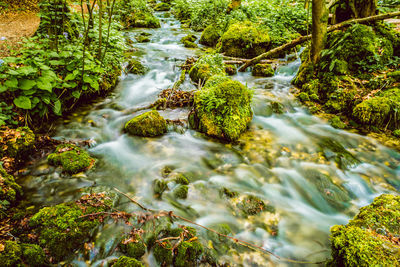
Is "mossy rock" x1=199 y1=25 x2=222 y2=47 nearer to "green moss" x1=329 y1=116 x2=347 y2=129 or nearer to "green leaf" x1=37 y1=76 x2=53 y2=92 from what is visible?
"green moss" x1=329 y1=116 x2=347 y2=129

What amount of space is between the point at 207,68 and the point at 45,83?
4537 millimetres

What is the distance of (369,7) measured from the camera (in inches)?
268

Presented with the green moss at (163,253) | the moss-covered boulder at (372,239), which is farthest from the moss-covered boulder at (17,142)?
the moss-covered boulder at (372,239)

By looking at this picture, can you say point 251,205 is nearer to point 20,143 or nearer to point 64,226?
point 64,226

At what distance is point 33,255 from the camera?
224 centimetres

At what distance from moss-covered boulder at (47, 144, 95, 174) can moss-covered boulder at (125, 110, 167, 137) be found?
1.20 metres

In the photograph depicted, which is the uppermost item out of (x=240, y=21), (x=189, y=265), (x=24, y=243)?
(x=240, y=21)

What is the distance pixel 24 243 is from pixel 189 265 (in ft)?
6.11

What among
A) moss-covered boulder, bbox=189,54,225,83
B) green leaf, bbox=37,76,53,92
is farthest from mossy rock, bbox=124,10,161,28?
green leaf, bbox=37,76,53,92

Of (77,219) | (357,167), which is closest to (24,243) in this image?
(77,219)

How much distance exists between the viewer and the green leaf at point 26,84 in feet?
12.0

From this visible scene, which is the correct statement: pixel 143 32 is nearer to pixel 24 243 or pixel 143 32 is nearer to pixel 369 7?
pixel 369 7

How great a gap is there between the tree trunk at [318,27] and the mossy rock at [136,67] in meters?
5.86

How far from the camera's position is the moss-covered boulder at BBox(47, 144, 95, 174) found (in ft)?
12.0
